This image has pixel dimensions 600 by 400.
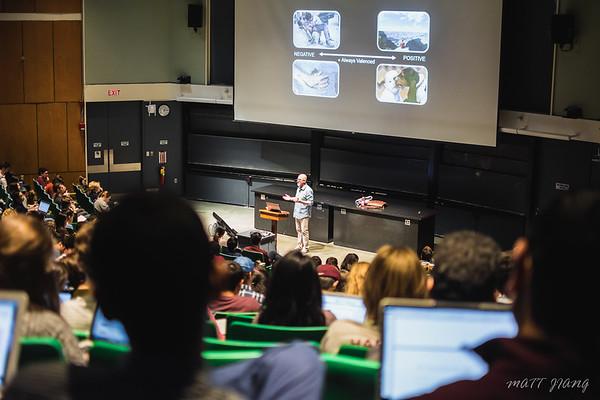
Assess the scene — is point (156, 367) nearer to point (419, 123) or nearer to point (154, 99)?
point (419, 123)

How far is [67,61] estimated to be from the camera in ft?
54.3

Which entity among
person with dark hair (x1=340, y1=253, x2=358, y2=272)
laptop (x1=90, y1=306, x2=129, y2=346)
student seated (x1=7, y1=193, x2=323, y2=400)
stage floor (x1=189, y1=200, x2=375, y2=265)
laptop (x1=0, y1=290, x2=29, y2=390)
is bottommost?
stage floor (x1=189, y1=200, x2=375, y2=265)

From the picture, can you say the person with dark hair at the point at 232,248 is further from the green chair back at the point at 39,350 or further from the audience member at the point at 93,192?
the green chair back at the point at 39,350

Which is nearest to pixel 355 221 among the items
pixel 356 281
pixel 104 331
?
pixel 356 281

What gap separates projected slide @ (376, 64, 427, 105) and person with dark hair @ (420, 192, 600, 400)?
12150mm

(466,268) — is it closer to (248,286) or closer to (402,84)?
(248,286)

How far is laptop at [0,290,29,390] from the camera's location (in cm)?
197

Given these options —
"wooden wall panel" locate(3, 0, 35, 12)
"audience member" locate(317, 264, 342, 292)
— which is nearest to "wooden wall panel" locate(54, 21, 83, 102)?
"wooden wall panel" locate(3, 0, 35, 12)

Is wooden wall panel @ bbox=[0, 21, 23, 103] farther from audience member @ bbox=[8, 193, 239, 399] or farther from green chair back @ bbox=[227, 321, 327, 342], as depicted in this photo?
audience member @ bbox=[8, 193, 239, 399]

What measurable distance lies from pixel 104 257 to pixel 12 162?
15.9 metres

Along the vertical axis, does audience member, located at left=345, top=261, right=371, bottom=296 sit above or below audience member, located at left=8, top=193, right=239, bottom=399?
below

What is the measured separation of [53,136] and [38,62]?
54.9 inches

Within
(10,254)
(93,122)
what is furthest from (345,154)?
→ (10,254)

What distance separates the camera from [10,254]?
8.38 ft
